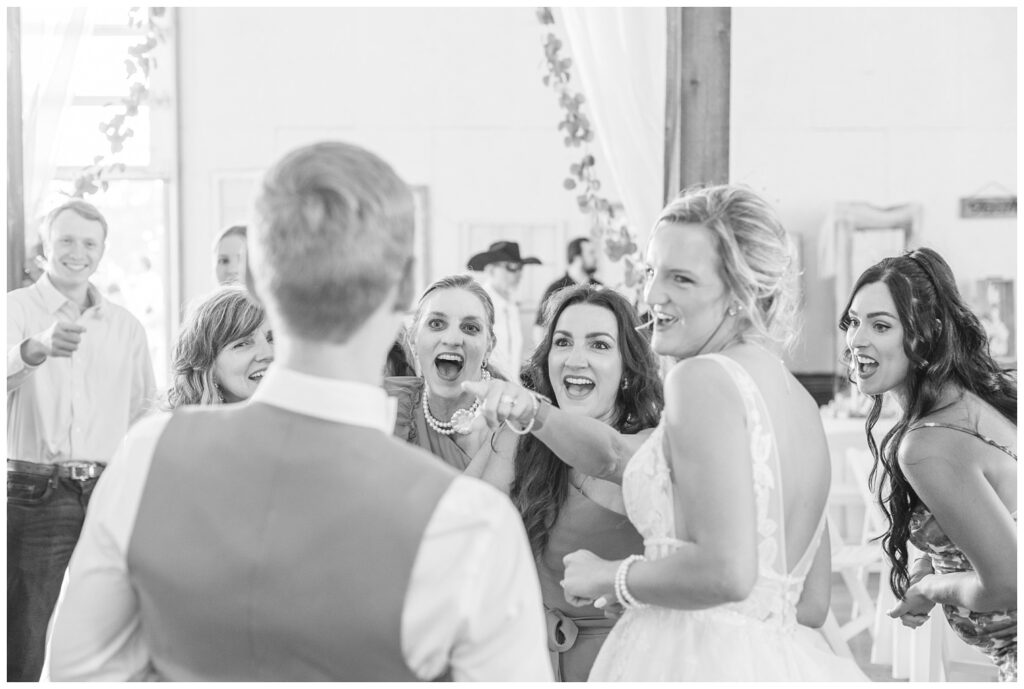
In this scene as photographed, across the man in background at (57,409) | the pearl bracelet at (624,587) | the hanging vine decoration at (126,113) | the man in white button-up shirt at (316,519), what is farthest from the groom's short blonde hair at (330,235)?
the hanging vine decoration at (126,113)

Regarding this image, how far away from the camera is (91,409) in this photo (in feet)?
10.7

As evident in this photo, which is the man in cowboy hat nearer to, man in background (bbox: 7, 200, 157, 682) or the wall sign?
man in background (bbox: 7, 200, 157, 682)

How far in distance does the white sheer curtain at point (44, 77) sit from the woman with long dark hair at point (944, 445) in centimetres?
271

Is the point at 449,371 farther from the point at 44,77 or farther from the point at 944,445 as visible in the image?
the point at 44,77

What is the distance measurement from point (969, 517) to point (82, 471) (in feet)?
7.88

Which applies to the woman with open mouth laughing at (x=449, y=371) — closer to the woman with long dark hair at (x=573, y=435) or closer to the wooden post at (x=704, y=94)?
the woman with long dark hair at (x=573, y=435)

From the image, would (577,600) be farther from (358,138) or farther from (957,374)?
(358,138)

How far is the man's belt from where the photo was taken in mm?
3062

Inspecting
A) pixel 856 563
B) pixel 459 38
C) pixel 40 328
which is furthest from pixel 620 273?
pixel 40 328

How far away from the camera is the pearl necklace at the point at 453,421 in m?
2.41

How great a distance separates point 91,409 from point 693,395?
241cm

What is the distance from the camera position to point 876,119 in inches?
297

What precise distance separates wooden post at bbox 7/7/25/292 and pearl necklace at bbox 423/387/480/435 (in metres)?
1.78

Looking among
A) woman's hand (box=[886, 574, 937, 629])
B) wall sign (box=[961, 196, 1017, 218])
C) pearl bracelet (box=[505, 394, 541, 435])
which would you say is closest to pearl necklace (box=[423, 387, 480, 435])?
pearl bracelet (box=[505, 394, 541, 435])
